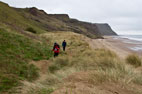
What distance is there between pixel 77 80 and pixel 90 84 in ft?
1.47

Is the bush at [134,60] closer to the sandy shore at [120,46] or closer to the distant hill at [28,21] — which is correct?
the sandy shore at [120,46]

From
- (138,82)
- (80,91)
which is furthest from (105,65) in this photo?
(80,91)

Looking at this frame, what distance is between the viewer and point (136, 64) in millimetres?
8406

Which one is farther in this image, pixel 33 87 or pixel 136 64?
pixel 136 64

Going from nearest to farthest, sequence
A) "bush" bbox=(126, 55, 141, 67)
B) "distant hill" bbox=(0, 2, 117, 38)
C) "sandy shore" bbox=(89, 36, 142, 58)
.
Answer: "bush" bbox=(126, 55, 141, 67)
"sandy shore" bbox=(89, 36, 142, 58)
"distant hill" bbox=(0, 2, 117, 38)

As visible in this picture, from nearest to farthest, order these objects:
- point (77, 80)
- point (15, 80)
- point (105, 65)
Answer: point (77, 80) → point (15, 80) → point (105, 65)

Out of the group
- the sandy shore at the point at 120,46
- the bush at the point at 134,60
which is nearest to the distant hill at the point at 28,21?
the bush at the point at 134,60

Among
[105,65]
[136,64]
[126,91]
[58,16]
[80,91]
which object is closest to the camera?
[80,91]

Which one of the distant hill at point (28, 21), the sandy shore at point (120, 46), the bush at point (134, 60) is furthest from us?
the distant hill at point (28, 21)

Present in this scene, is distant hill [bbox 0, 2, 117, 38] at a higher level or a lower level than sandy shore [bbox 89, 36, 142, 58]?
higher

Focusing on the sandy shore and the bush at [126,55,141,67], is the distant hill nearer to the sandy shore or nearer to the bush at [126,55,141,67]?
the bush at [126,55,141,67]

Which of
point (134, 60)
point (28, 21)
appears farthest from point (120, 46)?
point (28, 21)

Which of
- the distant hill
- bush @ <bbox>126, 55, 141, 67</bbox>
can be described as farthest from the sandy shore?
the distant hill

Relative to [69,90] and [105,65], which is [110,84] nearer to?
[69,90]
